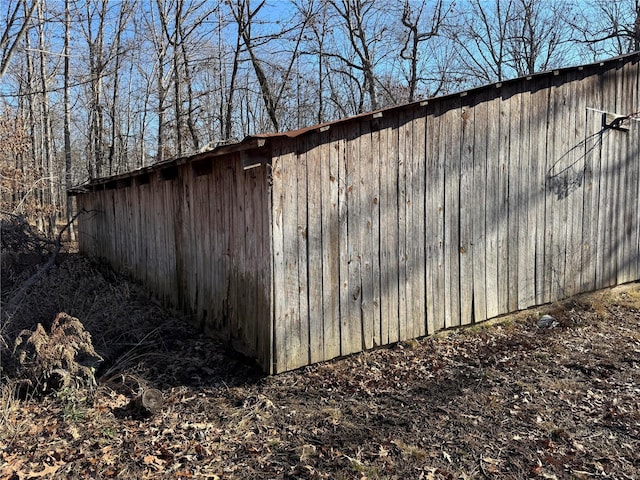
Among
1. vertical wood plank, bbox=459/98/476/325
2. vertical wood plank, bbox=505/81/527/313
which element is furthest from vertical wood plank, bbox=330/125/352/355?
vertical wood plank, bbox=505/81/527/313

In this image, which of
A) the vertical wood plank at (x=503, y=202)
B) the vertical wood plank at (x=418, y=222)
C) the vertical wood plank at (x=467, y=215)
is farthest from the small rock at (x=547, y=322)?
the vertical wood plank at (x=418, y=222)

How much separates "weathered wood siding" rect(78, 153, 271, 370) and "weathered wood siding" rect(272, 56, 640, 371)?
296 mm

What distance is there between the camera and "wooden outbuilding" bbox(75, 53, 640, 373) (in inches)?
193

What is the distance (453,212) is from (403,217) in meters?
0.83

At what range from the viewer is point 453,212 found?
6090mm

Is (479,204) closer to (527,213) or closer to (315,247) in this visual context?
(527,213)

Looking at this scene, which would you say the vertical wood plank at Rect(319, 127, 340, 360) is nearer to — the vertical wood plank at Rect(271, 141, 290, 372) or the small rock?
the vertical wood plank at Rect(271, 141, 290, 372)

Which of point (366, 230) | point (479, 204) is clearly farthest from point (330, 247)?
point (479, 204)

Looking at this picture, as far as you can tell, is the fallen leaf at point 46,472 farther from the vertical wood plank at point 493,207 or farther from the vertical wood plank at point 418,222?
the vertical wood plank at point 493,207

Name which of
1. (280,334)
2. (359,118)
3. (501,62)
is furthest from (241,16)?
(280,334)

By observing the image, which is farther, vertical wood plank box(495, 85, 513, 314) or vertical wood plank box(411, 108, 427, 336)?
vertical wood plank box(495, 85, 513, 314)

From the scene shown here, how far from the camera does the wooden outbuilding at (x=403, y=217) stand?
489 cm

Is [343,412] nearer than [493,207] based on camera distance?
Yes

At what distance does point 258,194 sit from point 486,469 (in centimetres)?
308
